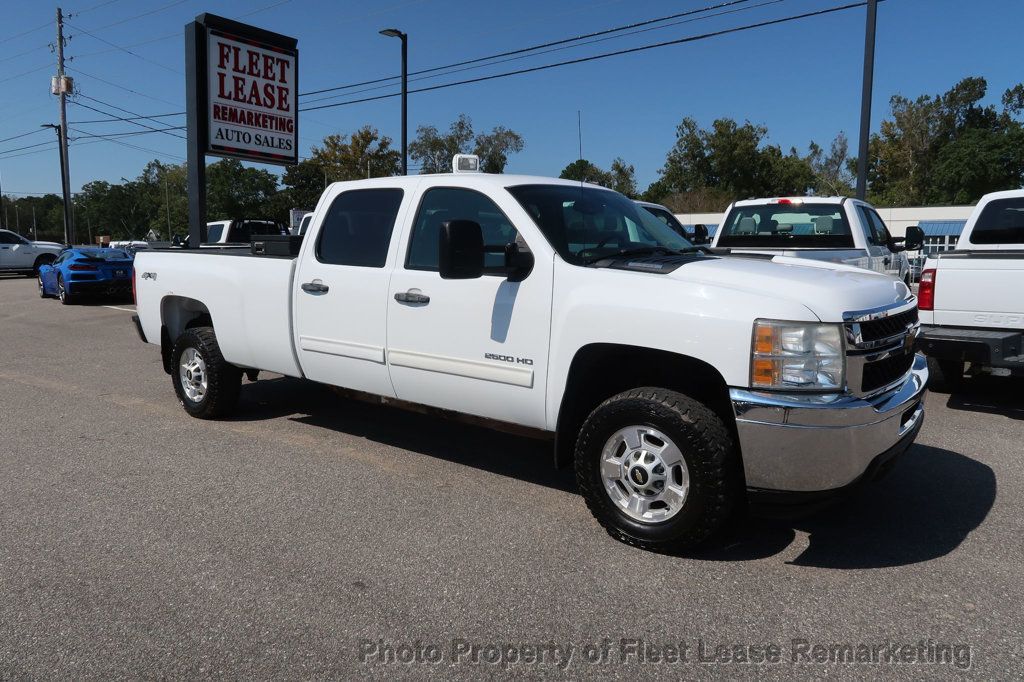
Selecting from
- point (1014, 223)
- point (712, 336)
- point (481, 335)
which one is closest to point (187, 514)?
point (481, 335)

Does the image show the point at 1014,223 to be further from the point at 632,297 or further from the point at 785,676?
the point at 785,676

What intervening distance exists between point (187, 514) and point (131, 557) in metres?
0.59

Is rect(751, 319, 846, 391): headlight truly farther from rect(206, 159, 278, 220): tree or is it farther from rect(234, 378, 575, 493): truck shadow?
rect(206, 159, 278, 220): tree

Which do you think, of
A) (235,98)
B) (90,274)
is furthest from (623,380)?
(90,274)

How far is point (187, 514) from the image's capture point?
4.42 meters

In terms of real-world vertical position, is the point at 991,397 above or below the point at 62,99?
below

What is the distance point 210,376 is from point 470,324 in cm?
290

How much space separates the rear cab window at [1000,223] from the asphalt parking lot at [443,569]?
3.24 metres

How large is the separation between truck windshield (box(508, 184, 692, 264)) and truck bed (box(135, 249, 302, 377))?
199 cm

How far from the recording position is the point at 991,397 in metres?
7.42

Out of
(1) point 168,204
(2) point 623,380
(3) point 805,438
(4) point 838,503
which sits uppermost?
(1) point 168,204

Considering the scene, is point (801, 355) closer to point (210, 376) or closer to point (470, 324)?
point (470, 324)

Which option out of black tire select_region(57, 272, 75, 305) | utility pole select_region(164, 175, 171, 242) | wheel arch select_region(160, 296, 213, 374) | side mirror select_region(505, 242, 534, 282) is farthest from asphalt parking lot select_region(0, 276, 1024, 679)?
utility pole select_region(164, 175, 171, 242)

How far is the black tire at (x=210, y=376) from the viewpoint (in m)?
6.34
